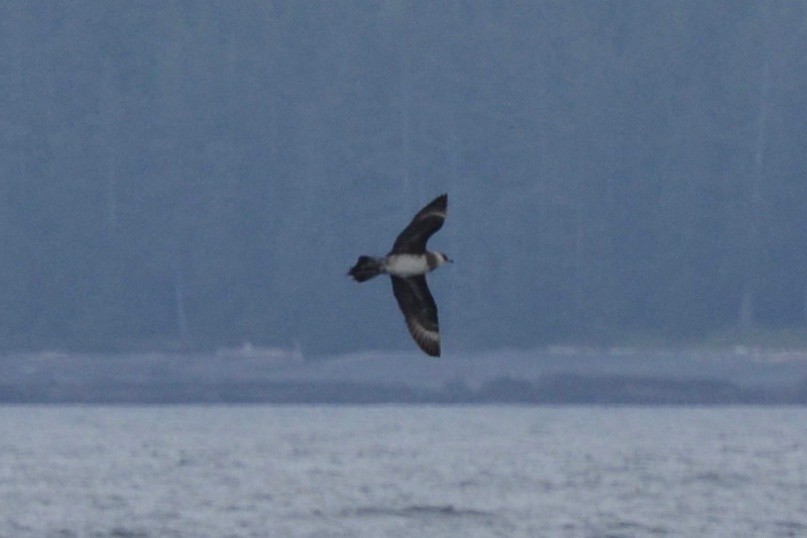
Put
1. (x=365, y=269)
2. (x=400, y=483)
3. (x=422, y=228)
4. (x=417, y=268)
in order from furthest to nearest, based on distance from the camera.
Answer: (x=400, y=483) < (x=422, y=228) < (x=417, y=268) < (x=365, y=269)

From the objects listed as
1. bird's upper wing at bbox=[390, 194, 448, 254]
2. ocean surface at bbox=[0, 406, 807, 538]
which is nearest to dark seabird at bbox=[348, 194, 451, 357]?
bird's upper wing at bbox=[390, 194, 448, 254]

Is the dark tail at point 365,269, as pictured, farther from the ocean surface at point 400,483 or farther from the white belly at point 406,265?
the ocean surface at point 400,483

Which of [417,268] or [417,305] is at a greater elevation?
[417,268]

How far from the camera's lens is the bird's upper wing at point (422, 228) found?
1620cm

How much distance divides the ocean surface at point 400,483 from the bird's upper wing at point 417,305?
154 ft

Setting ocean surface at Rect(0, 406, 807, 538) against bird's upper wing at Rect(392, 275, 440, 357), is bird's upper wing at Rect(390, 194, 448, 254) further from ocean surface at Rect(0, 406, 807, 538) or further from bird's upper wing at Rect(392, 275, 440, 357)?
ocean surface at Rect(0, 406, 807, 538)

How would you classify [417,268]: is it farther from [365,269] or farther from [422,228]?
[365,269]

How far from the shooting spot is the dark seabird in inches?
621

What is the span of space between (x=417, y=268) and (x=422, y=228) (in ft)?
2.06

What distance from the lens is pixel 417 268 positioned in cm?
1597

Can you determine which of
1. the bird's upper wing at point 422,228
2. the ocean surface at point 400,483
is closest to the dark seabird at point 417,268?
the bird's upper wing at point 422,228

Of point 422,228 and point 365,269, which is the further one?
point 422,228

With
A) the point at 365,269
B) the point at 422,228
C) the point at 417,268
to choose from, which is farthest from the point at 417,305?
the point at 365,269

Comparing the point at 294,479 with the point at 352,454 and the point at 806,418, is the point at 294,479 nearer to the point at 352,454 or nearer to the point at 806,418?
the point at 352,454
